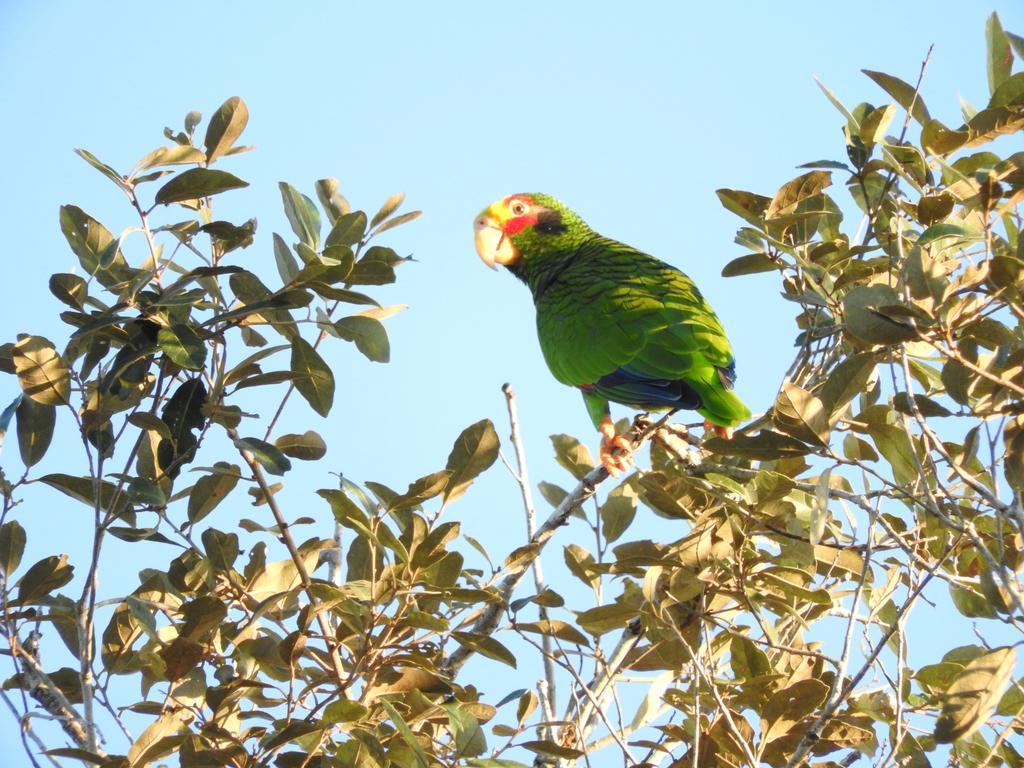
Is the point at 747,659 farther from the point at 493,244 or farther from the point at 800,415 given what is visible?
the point at 493,244

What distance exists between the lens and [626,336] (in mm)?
3668

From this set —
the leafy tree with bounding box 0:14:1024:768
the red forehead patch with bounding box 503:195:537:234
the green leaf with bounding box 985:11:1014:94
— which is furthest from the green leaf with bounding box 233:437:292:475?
the red forehead patch with bounding box 503:195:537:234

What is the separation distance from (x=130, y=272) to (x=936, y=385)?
2.07 m

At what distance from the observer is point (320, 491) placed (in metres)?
2.13

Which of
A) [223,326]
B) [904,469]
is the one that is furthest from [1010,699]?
[223,326]

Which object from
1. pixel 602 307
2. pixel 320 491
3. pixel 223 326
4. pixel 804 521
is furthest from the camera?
pixel 602 307

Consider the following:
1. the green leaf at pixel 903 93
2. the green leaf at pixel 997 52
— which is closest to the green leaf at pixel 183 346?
the green leaf at pixel 903 93

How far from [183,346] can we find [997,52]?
1.99m

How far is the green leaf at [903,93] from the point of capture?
2.32 m

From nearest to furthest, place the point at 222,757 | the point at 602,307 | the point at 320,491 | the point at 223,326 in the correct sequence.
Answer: the point at 222,757
the point at 320,491
the point at 223,326
the point at 602,307

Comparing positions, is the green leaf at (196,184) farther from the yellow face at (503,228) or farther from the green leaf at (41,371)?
the yellow face at (503,228)

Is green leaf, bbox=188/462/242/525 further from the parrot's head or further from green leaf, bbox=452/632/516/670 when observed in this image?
the parrot's head

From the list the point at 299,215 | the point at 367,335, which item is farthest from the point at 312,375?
the point at 299,215

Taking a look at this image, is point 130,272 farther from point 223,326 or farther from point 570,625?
point 570,625
